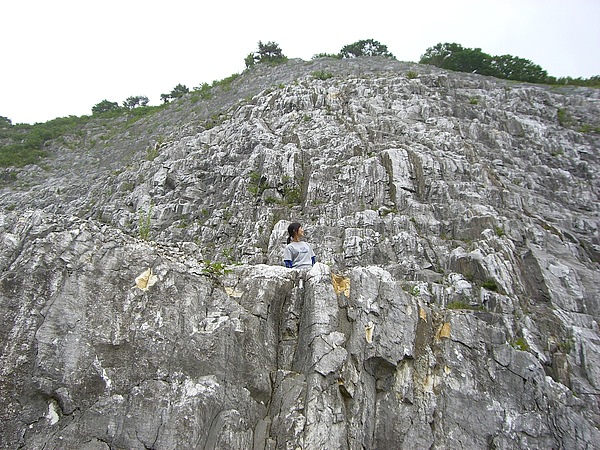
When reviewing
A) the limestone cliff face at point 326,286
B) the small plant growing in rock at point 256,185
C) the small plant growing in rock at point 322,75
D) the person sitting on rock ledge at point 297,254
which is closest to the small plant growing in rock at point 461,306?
the limestone cliff face at point 326,286

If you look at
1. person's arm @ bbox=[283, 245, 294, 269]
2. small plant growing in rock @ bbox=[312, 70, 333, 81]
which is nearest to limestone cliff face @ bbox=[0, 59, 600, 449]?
person's arm @ bbox=[283, 245, 294, 269]

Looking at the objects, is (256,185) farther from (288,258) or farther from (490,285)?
(288,258)

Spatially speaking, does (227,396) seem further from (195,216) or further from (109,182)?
(109,182)

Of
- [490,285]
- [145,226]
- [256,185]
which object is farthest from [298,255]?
[256,185]

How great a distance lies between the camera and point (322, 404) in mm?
8172

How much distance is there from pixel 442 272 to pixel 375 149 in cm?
951

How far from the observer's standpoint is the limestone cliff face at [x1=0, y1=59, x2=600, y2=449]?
7.73 m

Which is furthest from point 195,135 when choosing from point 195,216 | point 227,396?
point 227,396

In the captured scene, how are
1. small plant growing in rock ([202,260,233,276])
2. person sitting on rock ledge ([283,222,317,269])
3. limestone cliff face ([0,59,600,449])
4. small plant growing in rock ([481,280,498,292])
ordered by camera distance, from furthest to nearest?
small plant growing in rock ([481,280,498,292])
person sitting on rock ledge ([283,222,317,269])
small plant growing in rock ([202,260,233,276])
limestone cliff face ([0,59,600,449])

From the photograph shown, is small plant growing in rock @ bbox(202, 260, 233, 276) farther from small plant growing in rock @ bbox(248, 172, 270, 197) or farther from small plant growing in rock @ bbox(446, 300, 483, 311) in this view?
small plant growing in rock @ bbox(248, 172, 270, 197)

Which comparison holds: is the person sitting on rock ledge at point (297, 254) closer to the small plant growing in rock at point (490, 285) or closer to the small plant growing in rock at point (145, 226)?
the small plant growing in rock at point (145, 226)

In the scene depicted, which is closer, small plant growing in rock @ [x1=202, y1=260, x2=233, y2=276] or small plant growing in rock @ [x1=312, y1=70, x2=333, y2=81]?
small plant growing in rock @ [x1=202, y1=260, x2=233, y2=276]

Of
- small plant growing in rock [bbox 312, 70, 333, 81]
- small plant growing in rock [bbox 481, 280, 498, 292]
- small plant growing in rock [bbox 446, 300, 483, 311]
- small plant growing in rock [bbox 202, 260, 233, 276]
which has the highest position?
small plant growing in rock [bbox 312, 70, 333, 81]

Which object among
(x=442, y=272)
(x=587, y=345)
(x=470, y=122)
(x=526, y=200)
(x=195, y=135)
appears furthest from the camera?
(x=195, y=135)
